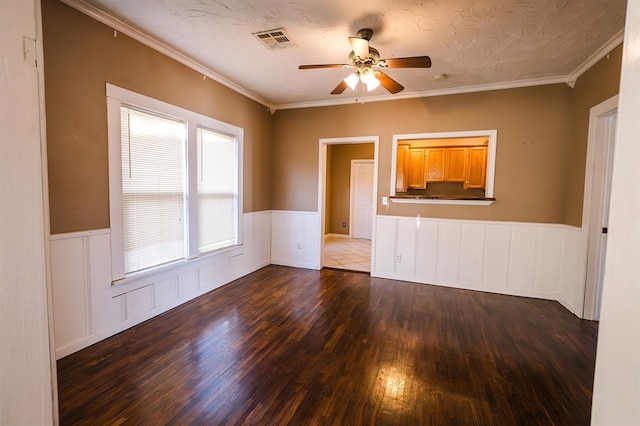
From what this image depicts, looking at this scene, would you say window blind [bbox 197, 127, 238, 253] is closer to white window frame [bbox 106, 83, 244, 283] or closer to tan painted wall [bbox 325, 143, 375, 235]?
white window frame [bbox 106, 83, 244, 283]

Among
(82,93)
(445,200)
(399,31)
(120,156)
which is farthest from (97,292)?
(445,200)

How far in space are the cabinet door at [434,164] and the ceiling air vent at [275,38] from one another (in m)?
3.49

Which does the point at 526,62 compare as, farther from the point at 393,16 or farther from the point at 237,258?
the point at 237,258

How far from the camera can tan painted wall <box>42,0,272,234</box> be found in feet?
7.00

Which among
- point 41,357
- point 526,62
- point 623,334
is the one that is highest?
point 526,62

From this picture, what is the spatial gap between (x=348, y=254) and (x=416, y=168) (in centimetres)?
221

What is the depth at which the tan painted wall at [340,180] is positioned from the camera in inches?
299

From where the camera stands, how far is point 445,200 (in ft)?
13.4

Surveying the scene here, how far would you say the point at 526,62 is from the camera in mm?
3137

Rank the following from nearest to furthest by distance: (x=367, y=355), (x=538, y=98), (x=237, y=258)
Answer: (x=367, y=355), (x=538, y=98), (x=237, y=258)

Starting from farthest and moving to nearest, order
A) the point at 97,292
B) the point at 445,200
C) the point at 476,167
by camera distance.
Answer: the point at 476,167, the point at 445,200, the point at 97,292

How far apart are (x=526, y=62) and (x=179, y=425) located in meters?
4.46

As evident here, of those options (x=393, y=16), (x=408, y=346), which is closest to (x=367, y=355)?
(x=408, y=346)

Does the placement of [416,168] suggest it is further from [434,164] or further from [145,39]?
[145,39]
